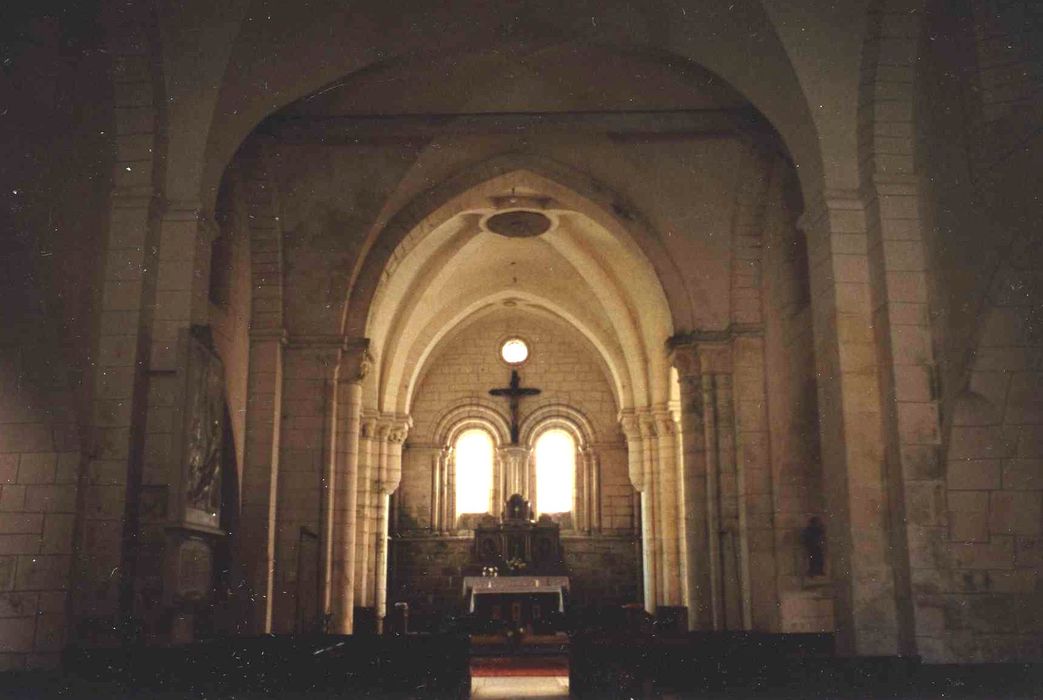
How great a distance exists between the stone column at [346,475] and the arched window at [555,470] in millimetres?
10125

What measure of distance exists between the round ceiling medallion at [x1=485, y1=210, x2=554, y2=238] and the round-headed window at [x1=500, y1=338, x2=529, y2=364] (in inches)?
243

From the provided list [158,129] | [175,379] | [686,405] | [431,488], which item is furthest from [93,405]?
[431,488]

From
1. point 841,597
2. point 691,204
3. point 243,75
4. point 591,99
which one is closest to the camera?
point 841,597

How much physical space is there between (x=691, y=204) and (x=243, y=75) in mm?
6580

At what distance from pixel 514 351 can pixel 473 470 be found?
302 cm

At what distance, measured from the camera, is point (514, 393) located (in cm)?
2364

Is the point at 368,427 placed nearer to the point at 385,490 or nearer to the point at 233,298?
the point at 385,490

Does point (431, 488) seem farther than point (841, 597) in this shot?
Yes

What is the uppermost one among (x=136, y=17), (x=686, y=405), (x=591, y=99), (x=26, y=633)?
(x=591, y=99)

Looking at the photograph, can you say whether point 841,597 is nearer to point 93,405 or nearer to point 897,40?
point 897,40

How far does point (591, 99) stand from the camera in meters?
12.8

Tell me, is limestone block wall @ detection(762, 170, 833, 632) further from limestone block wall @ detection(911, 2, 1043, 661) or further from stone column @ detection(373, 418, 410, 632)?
stone column @ detection(373, 418, 410, 632)

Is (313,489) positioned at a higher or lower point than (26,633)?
higher

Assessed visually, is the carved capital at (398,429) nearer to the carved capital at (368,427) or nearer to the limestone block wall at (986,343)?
the carved capital at (368,427)
